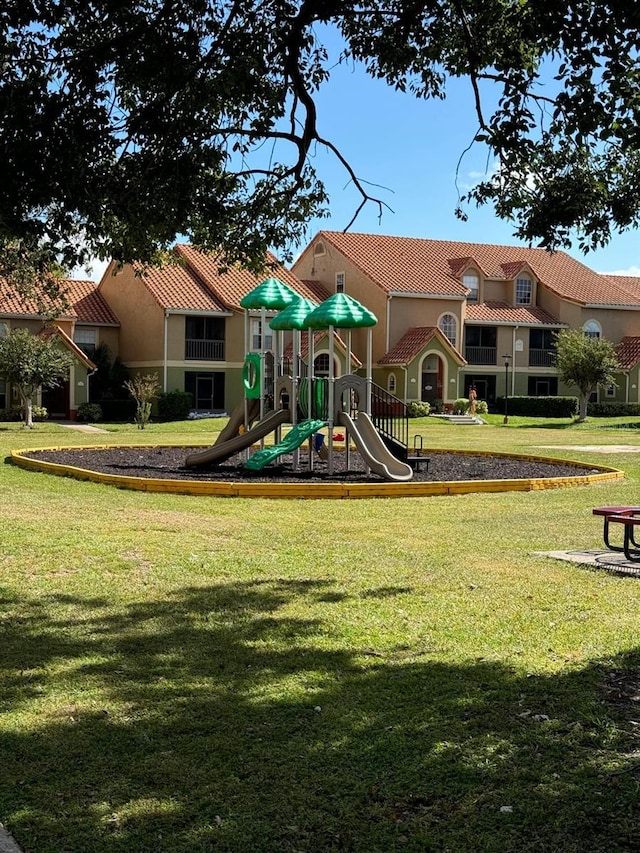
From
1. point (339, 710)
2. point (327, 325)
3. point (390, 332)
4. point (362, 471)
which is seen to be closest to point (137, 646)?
point (339, 710)

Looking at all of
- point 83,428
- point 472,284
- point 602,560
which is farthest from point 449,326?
point 602,560

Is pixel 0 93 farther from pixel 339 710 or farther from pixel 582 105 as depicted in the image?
pixel 339 710

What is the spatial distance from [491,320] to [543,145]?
47007 millimetres

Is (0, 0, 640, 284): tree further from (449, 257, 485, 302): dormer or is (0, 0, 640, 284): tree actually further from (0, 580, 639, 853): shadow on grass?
(449, 257, 485, 302): dormer

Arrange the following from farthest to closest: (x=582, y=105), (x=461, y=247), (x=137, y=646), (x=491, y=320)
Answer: (x=461, y=247), (x=491, y=320), (x=582, y=105), (x=137, y=646)

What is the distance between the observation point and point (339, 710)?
5.98 meters

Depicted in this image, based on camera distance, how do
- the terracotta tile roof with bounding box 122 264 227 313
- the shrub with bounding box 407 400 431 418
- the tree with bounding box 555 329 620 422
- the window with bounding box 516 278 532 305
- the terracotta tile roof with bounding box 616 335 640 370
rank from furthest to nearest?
the window with bounding box 516 278 532 305
the terracotta tile roof with bounding box 616 335 640 370
the shrub with bounding box 407 400 431 418
the tree with bounding box 555 329 620 422
the terracotta tile roof with bounding box 122 264 227 313

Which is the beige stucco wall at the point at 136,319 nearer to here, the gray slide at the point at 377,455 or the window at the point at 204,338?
the window at the point at 204,338

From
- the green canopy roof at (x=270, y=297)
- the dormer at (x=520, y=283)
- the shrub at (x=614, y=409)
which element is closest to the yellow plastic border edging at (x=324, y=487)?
the green canopy roof at (x=270, y=297)

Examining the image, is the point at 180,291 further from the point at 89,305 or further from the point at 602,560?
the point at 602,560

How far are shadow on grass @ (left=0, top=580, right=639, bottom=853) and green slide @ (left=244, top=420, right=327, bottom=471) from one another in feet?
38.6

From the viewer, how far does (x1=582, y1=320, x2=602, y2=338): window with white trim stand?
58.9 metres

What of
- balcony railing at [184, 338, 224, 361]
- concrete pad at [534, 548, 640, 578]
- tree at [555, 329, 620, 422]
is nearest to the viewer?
concrete pad at [534, 548, 640, 578]

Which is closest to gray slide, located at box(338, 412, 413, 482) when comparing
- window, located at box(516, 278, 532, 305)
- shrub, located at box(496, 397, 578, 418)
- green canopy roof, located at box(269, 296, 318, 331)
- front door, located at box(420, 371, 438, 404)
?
green canopy roof, located at box(269, 296, 318, 331)
